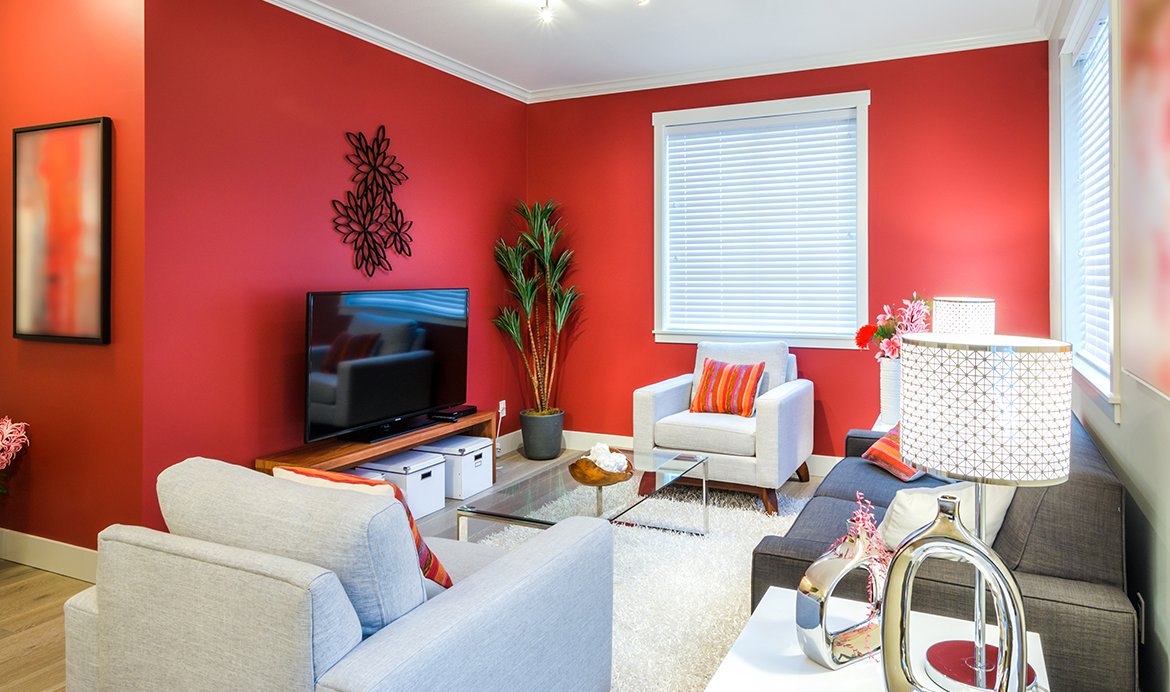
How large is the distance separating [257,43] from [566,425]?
3.29 meters

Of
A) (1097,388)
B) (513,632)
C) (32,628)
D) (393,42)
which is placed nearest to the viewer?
(513,632)

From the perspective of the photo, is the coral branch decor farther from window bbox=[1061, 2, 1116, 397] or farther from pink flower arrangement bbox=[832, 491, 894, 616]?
window bbox=[1061, 2, 1116, 397]

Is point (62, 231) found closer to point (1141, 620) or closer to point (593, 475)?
point (593, 475)

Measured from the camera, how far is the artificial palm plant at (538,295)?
5242 mm

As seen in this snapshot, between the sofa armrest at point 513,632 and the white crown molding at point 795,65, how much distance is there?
12.1ft

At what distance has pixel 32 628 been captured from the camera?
8.86 ft

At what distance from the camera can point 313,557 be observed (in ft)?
4.64

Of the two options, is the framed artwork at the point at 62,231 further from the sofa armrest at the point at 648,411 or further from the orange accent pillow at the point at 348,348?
the sofa armrest at the point at 648,411

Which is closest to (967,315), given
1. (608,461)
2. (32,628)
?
(608,461)

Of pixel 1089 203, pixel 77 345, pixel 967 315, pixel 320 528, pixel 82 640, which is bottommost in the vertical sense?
pixel 82 640

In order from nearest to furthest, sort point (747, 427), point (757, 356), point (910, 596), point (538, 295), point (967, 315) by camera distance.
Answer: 1. point (910, 596)
2. point (967, 315)
3. point (747, 427)
4. point (757, 356)
5. point (538, 295)

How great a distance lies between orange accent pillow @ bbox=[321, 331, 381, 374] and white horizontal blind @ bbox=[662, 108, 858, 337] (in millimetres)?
2216

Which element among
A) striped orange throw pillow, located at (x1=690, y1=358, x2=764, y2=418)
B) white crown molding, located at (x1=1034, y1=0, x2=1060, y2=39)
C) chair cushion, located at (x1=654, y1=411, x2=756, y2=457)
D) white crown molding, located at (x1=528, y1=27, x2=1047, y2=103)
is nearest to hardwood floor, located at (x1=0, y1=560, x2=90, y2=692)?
chair cushion, located at (x1=654, y1=411, x2=756, y2=457)

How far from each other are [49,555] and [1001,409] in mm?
3749
